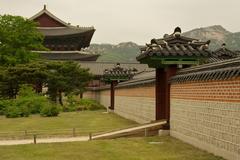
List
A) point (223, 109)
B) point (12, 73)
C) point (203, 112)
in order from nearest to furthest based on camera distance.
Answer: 1. point (223, 109)
2. point (203, 112)
3. point (12, 73)

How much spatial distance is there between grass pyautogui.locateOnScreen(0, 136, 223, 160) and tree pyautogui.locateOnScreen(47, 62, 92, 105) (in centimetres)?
3060

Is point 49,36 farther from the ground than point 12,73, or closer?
farther from the ground

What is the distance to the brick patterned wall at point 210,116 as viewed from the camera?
37.7 ft

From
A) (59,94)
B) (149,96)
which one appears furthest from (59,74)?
(149,96)

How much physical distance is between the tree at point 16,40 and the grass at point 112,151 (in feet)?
122

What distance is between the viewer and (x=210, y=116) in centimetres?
1337

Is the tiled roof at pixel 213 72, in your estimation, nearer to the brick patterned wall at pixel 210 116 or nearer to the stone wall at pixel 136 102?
the brick patterned wall at pixel 210 116

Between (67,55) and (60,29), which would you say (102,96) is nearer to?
(67,55)

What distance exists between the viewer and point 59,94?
159 ft

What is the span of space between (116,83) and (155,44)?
24398mm

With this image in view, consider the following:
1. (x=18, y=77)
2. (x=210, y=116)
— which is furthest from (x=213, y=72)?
(x=18, y=77)

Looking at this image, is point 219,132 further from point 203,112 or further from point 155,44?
point 155,44

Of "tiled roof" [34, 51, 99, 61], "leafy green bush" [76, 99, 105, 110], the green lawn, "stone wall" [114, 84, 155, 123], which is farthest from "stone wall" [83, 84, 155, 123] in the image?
"tiled roof" [34, 51, 99, 61]

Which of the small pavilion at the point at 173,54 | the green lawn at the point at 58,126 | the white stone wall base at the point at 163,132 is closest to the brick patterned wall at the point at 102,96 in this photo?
the green lawn at the point at 58,126
